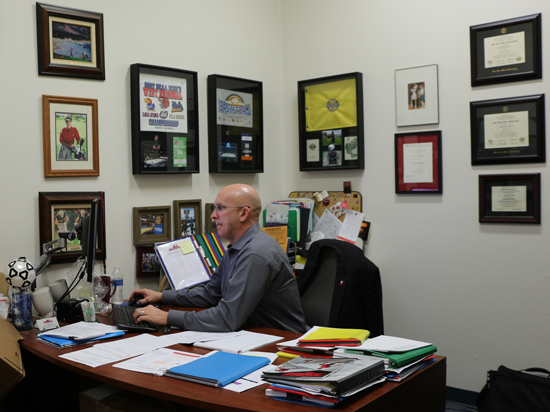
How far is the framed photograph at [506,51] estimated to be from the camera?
2750mm

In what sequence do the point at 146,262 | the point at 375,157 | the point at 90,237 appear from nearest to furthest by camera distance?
1. the point at 90,237
2. the point at 146,262
3. the point at 375,157

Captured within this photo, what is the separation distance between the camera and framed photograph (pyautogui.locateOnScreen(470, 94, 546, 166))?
2756 millimetres

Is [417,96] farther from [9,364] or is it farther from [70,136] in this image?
[9,364]

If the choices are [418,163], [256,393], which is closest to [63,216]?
[256,393]

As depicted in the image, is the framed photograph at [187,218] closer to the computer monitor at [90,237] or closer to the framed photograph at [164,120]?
the framed photograph at [164,120]

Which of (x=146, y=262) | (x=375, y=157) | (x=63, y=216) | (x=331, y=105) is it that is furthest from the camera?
(x=331, y=105)

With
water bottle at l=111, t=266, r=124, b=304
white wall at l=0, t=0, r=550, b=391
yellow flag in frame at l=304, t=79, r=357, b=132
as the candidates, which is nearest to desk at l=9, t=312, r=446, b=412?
water bottle at l=111, t=266, r=124, b=304

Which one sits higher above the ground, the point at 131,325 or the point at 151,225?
the point at 151,225

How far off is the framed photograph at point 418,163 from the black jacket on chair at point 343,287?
26.3 inches

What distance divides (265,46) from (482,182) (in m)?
1.82

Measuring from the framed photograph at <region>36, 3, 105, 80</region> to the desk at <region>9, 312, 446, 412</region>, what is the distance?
4.95 feet

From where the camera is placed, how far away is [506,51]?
9.31 ft

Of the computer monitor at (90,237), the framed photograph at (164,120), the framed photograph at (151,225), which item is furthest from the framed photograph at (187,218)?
the computer monitor at (90,237)

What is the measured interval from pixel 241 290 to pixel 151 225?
1095mm
